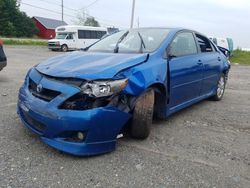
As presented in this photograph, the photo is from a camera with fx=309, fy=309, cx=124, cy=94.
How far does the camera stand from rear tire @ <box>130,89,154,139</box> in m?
3.73

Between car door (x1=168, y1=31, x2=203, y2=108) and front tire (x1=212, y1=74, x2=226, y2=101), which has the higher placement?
car door (x1=168, y1=31, x2=203, y2=108)

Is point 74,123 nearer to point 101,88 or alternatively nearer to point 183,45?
point 101,88

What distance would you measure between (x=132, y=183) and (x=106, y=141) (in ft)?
2.11

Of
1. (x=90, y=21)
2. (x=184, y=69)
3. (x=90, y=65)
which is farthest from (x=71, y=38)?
(x=90, y=21)

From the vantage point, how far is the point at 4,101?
5.69 metres

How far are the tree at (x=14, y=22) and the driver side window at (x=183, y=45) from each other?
172ft

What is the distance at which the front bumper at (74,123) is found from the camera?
322 cm

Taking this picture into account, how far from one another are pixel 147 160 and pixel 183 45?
2.23m

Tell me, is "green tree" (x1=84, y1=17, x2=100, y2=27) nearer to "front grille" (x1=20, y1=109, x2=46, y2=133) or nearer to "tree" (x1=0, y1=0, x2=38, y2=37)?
"tree" (x1=0, y1=0, x2=38, y2=37)

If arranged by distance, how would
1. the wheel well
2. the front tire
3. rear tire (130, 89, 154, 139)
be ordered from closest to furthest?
rear tire (130, 89, 154, 139) → the wheel well → the front tire

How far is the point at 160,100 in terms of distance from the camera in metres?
4.32

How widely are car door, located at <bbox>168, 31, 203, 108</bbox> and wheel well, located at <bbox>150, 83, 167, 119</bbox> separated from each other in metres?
0.16

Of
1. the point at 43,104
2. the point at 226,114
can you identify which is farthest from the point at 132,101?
the point at 226,114

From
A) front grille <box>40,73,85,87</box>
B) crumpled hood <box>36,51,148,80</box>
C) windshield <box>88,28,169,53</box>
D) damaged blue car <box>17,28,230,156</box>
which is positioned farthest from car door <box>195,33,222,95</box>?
front grille <box>40,73,85,87</box>
